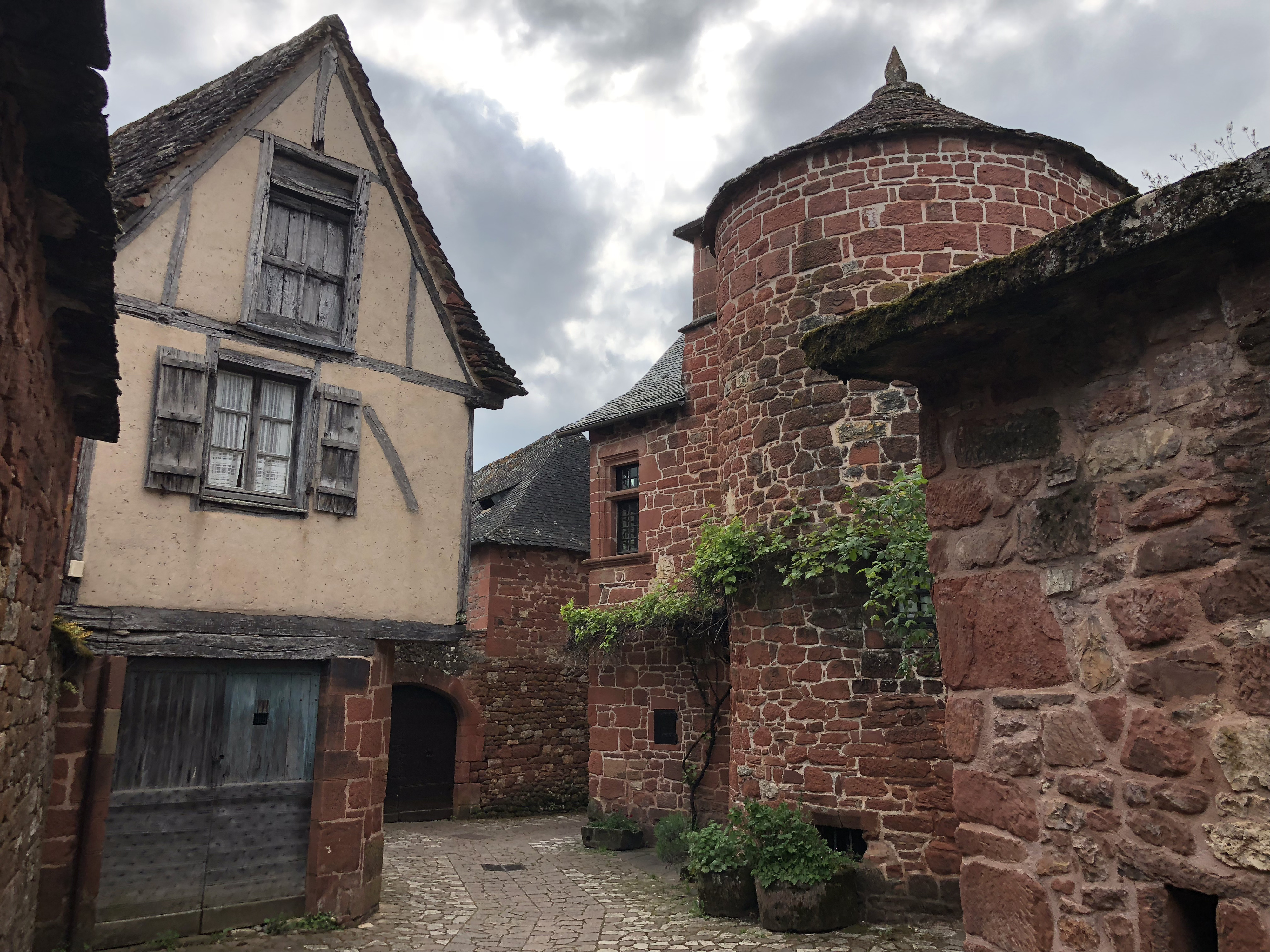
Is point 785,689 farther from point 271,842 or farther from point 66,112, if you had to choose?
point 66,112

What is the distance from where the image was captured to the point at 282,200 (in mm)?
8391

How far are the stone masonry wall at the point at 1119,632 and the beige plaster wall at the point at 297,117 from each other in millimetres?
7536

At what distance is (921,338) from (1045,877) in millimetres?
1621

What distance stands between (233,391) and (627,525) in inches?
269

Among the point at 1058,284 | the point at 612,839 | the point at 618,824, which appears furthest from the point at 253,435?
the point at 618,824

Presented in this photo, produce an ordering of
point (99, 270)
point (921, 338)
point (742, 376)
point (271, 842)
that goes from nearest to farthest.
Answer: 1. point (921, 338)
2. point (99, 270)
3. point (271, 842)
4. point (742, 376)

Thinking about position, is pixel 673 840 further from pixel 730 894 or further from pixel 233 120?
pixel 233 120

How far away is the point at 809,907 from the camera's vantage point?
7.60 meters

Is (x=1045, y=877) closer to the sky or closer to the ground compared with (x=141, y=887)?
closer to the sky

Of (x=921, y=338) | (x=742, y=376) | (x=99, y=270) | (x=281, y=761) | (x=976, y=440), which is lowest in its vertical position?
(x=281, y=761)

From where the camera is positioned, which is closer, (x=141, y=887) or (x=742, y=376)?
(x=141, y=887)

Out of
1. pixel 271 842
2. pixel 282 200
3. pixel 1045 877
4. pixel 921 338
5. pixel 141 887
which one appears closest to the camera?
pixel 1045 877

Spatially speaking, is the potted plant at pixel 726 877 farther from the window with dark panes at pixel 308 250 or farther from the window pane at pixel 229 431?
the window with dark panes at pixel 308 250

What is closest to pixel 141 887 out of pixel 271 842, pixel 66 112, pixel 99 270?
pixel 271 842
